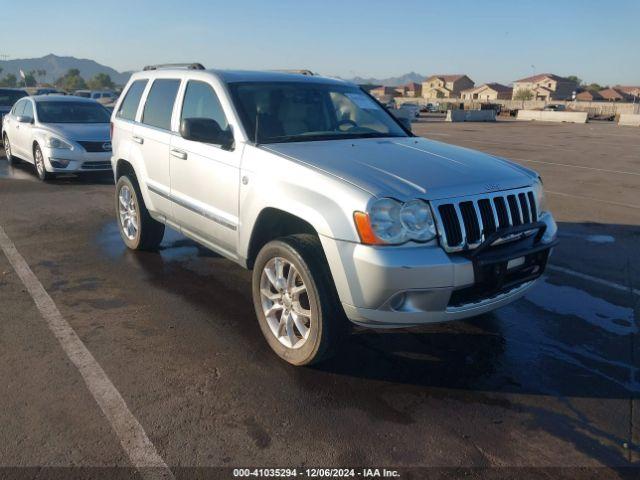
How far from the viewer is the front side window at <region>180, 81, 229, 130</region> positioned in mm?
4380

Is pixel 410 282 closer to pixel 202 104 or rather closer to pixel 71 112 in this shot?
pixel 202 104

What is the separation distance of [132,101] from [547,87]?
141 metres

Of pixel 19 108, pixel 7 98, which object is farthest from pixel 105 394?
pixel 7 98

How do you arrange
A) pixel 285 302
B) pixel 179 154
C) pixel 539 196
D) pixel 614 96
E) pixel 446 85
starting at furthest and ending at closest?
pixel 446 85 < pixel 614 96 < pixel 179 154 < pixel 539 196 < pixel 285 302

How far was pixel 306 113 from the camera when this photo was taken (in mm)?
4547

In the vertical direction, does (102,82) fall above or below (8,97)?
above

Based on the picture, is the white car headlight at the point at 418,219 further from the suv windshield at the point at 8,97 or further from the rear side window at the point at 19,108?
the suv windshield at the point at 8,97

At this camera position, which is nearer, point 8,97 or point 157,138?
point 157,138

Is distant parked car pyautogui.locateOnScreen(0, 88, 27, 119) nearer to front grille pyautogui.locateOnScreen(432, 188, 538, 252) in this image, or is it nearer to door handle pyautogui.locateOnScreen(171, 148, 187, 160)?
door handle pyautogui.locateOnScreen(171, 148, 187, 160)

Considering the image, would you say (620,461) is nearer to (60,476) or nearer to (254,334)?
(254,334)

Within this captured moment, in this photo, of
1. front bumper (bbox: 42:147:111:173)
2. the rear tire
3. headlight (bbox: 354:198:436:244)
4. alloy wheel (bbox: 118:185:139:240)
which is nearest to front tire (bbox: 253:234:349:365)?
headlight (bbox: 354:198:436:244)

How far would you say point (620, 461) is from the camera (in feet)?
9.05

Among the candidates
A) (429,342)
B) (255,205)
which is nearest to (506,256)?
(429,342)

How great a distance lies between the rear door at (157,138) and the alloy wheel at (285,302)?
1714 mm
